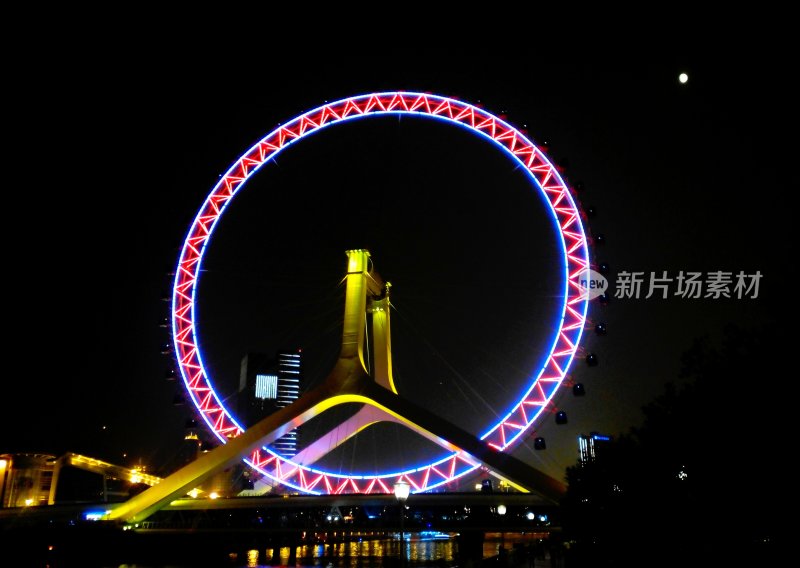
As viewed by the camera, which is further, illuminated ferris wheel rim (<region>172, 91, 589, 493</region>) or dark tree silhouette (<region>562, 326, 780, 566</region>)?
illuminated ferris wheel rim (<region>172, 91, 589, 493</region>)

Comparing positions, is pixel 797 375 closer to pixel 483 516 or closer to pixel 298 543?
pixel 483 516

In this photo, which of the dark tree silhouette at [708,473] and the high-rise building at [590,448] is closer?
the dark tree silhouette at [708,473]

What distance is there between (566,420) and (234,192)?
1255 cm

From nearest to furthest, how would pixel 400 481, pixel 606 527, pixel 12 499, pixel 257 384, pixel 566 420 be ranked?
pixel 400 481
pixel 606 527
pixel 566 420
pixel 12 499
pixel 257 384

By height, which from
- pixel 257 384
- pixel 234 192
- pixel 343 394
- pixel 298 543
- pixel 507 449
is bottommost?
pixel 298 543

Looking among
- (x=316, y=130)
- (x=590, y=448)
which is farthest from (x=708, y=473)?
(x=590, y=448)

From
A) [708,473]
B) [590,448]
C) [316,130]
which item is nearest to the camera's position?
[708,473]

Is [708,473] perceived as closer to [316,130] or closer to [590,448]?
[316,130]

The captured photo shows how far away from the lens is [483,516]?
3212 cm

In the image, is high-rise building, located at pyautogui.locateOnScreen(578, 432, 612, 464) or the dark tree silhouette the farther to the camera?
high-rise building, located at pyautogui.locateOnScreen(578, 432, 612, 464)

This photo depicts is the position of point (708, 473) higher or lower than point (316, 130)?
lower

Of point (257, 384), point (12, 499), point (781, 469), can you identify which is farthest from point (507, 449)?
point (257, 384)

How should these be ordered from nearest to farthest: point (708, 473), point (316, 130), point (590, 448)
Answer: point (708, 473) → point (316, 130) → point (590, 448)

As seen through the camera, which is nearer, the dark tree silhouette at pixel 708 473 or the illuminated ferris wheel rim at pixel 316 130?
the dark tree silhouette at pixel 708 473
